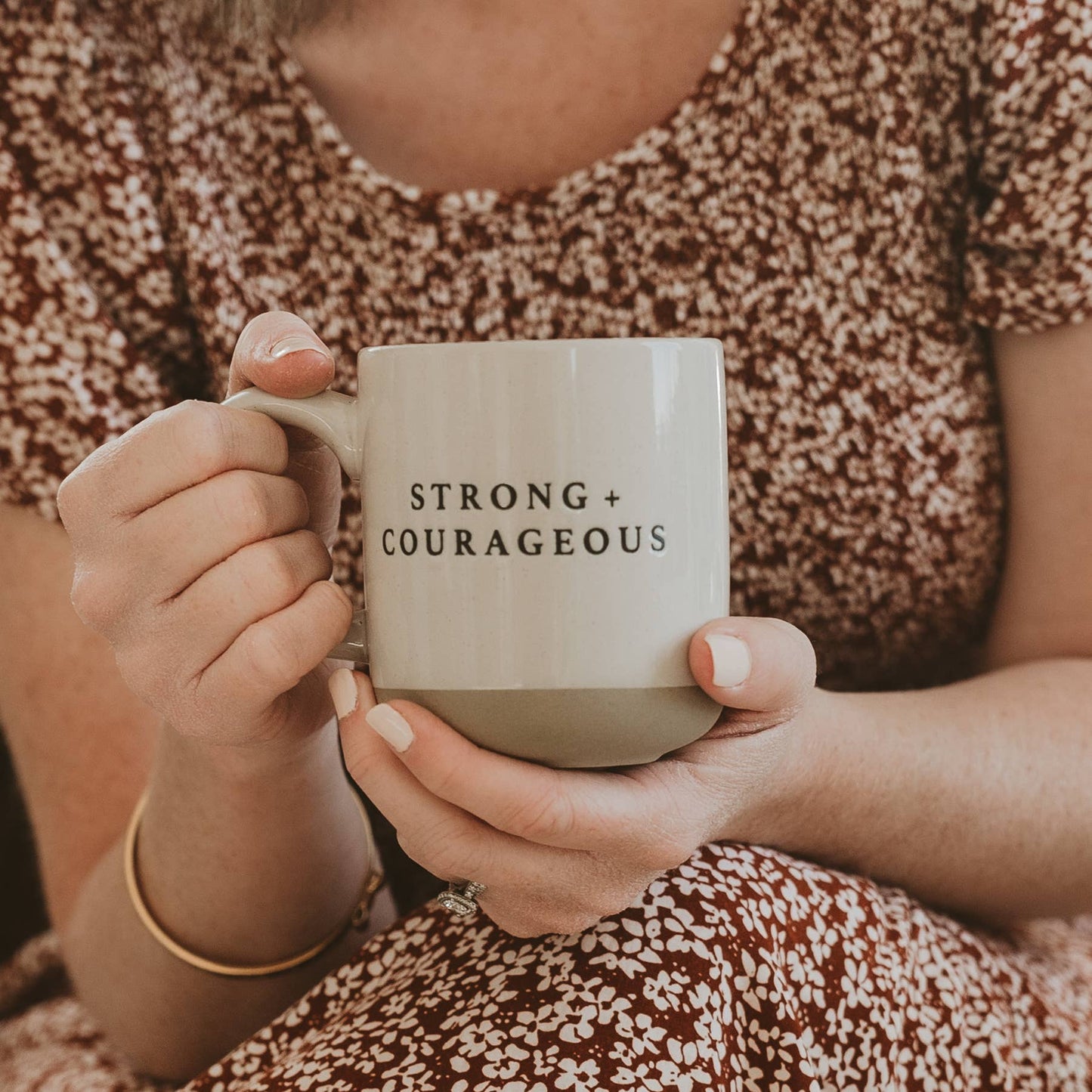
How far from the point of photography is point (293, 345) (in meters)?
0.55

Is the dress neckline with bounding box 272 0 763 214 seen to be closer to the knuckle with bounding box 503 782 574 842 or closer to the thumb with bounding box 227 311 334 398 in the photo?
the thumb with bounding box 227 311 334 398

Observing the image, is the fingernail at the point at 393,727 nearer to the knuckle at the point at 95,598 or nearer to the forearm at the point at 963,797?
the knuckle at the point at 95,598

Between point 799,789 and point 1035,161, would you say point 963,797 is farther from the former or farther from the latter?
point 1035,161

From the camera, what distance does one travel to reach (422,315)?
38.3 inches

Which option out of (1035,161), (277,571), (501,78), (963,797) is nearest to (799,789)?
(963,797)

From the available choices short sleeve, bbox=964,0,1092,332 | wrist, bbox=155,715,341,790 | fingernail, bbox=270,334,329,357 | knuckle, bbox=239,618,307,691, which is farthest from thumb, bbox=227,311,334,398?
short sleeve, bbox=964,0,1092,332

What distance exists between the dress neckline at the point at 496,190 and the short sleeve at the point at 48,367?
239mm

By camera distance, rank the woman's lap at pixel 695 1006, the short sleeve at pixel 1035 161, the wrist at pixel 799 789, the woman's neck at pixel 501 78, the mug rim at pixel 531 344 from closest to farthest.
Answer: the mug rim at pixel 531 344
the woman's lap at pixel 695 1006
the wrist at pixel 799 789
the short sleeve at pixel 1035 161
the woman's neck at pixel 501 78

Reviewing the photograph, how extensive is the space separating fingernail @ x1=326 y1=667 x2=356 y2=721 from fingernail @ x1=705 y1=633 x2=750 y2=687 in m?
0.18

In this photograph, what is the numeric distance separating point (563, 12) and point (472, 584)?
66 cm

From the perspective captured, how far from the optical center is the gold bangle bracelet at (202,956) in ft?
2.75

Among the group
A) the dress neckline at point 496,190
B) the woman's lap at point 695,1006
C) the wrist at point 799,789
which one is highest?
the dress neckline at point 496,190

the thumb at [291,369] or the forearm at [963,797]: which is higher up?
the thumb at [291,369]

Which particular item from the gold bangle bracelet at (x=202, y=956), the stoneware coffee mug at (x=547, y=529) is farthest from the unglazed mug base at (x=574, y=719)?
the gold bangle bracelet at (x=202, y=956)
